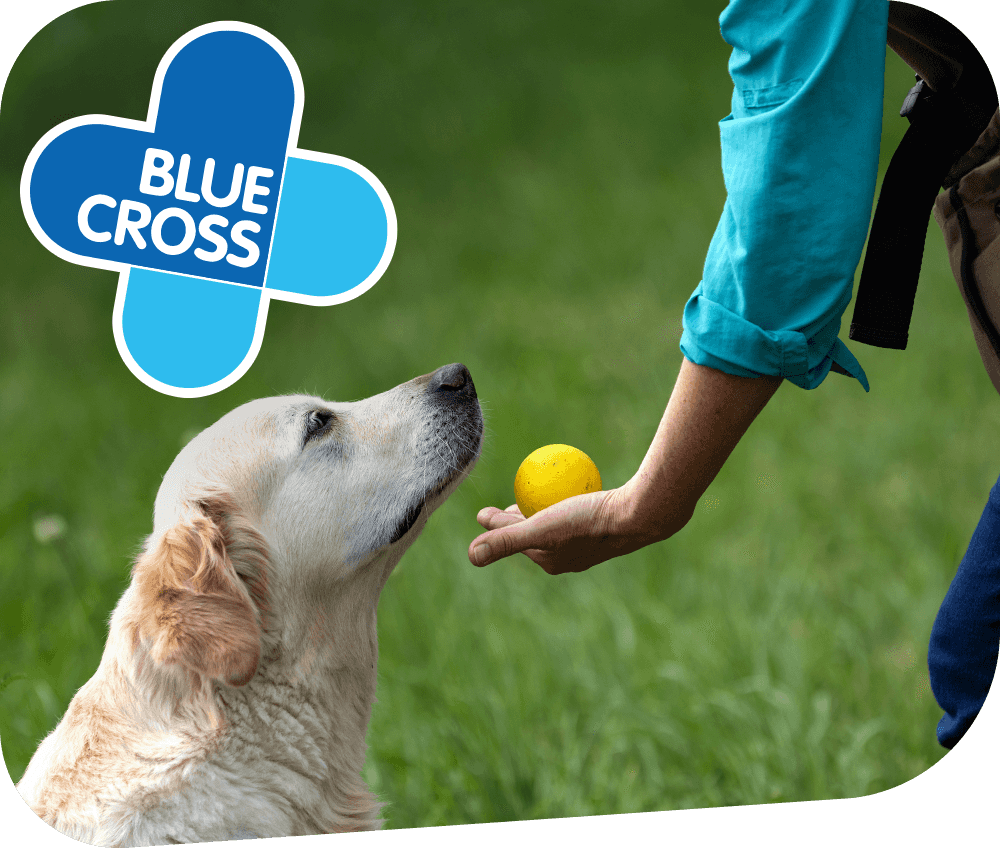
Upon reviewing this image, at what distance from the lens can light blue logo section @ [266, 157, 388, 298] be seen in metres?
2.38

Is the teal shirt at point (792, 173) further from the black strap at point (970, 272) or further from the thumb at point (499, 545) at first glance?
the thumb at point (499, 545)

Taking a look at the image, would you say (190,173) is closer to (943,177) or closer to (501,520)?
(501,520)

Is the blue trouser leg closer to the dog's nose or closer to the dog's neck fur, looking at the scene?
the dog's nose

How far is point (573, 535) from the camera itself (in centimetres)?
224

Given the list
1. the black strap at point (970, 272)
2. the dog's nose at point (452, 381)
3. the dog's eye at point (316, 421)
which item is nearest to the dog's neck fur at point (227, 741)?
the dog's eye at point (316, 421)

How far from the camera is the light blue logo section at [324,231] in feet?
7.82

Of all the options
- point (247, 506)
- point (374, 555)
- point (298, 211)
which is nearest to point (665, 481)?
point (374, 555)

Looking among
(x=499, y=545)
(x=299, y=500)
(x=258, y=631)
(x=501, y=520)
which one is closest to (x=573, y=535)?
(x=499, y=545)

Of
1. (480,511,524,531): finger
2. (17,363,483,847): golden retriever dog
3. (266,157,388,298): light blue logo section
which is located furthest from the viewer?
(480,511,524,531): finger

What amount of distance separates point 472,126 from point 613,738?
70.5 inches

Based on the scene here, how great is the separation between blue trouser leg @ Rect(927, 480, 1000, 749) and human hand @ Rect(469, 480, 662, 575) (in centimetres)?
101

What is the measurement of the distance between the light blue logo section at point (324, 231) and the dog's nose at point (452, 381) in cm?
36

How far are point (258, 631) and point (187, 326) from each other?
83 cm

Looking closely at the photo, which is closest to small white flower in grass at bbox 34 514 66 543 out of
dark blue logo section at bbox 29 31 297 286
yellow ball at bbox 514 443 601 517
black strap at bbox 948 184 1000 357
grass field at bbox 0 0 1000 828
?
grass field at bbox 0 0 1000 828
